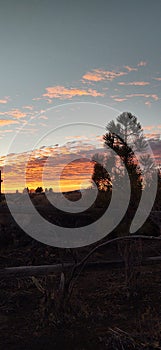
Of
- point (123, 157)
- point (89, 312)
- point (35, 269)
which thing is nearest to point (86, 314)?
point (89, 312)

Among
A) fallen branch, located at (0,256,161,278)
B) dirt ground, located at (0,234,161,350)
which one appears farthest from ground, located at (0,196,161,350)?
fallen branch, located at (0,256,161,278)

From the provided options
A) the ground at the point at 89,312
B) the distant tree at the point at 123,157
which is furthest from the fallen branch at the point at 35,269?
the distant tree at the point at 123,157

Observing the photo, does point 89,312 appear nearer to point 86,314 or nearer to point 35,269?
point 86,314

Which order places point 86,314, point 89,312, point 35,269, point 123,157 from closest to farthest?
point 86,314, point 89,312, point 35,269, point 123,157

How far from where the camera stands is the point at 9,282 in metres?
7.10

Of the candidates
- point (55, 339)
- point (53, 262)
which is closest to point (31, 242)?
point (53, 262)

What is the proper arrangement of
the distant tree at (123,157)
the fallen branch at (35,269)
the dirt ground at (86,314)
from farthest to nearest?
1. the distant tree at (123,157)
2. the fallen branch at (35,269)
3. the dirt ground at (86,314)

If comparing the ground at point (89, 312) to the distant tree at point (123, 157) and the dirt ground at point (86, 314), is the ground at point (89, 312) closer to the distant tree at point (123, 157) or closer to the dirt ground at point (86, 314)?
the dirt ground at point (86, 314)

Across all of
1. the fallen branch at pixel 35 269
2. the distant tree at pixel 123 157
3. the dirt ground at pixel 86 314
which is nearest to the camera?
the dirt ground at pixel 86 314

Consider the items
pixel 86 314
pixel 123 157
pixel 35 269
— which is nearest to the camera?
pixel 86 314

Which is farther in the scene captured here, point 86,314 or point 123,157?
point 123,157

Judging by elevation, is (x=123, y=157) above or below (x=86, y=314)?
above

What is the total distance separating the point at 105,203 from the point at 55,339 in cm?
658

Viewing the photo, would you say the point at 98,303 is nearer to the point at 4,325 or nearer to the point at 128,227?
the point at 4,325
